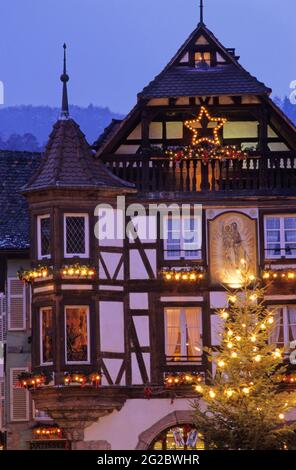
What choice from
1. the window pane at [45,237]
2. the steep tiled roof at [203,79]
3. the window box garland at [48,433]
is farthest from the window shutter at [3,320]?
the steep tiled roof at [203,79]

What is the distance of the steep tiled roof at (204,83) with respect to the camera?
190 ft

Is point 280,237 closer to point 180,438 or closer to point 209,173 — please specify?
point 209,173

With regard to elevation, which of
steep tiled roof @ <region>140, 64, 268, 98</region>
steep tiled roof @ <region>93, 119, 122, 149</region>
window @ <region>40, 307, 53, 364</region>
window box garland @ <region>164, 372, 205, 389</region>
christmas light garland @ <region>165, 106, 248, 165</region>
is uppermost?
steep tiled roof @ <region>140, 64, 268, 98</region>

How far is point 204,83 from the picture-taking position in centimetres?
5850

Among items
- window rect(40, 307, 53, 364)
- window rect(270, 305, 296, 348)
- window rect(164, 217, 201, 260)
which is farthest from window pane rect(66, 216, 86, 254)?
window rect(270, 305, 296, 348)

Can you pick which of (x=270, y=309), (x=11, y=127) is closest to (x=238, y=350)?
(x=270, y=309)

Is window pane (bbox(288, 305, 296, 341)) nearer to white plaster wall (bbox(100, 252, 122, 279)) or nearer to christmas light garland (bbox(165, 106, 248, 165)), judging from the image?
christmas light garland (bbox(165, 106, 248, 165))

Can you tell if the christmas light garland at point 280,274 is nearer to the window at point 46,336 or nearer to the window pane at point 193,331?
the window pane at point 193,331

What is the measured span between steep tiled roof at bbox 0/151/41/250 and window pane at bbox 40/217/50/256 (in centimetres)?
161

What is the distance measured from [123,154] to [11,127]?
5956 cm

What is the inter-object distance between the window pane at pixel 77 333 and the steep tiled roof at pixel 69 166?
3.70 m

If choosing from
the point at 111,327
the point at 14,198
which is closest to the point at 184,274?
the point at 111,327

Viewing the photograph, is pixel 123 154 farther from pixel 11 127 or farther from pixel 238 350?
pixel 11 127

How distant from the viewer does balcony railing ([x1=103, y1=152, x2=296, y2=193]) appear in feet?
191
